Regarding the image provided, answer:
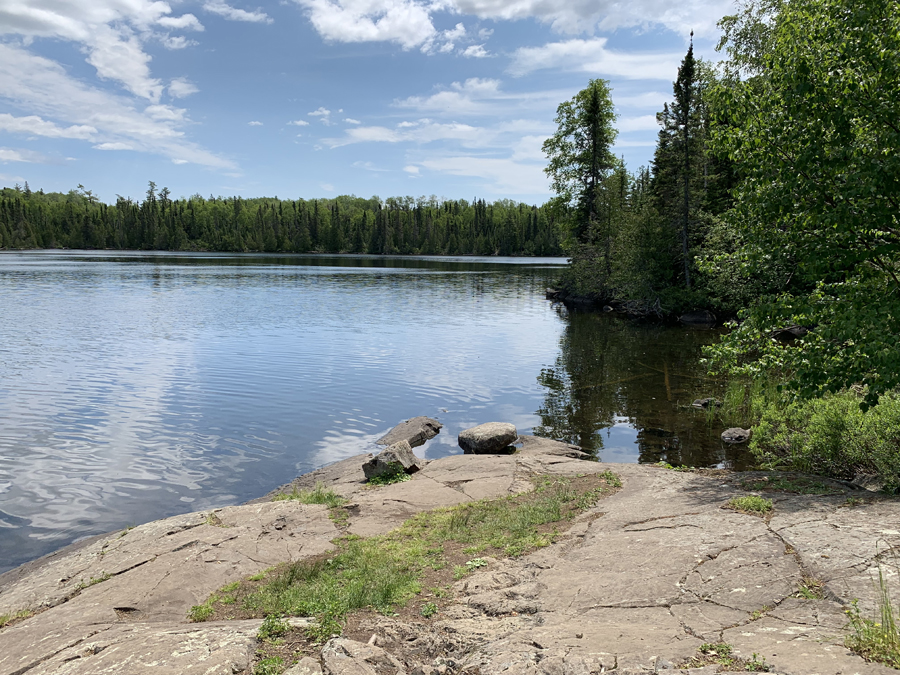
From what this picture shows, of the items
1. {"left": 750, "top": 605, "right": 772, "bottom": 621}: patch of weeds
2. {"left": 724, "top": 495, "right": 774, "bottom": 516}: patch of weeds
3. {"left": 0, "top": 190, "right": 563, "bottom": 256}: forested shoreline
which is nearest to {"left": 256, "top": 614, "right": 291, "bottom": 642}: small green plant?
{"left": 750, "top": 605, "right": 772, "bottom": 621}: patch of weeds

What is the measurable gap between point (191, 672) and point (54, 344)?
1158 inches

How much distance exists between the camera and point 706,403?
778 inches

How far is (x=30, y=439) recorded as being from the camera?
53.7ft

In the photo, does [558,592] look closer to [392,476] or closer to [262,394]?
[392,476]

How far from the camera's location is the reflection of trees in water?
16.7m

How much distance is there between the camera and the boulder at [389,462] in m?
13.6

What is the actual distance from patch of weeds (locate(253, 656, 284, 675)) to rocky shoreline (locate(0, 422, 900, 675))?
105mm

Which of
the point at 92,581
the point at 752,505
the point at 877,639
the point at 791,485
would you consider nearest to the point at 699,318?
the point at 791,485

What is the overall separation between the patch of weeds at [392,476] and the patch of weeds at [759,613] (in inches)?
349

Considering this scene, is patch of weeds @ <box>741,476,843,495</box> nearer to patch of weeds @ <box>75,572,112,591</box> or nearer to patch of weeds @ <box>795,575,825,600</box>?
patch of weeds @ <box>795,575,825,600</box>

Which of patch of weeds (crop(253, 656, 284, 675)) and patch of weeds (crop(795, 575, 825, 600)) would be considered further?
patch of weeds (crop(795, 575, 825, 600))

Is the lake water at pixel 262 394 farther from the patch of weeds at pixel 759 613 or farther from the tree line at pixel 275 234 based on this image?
the tree line at pixel 275 234

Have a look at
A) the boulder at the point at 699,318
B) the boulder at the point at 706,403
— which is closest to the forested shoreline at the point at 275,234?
the boulder at the point at 699,318

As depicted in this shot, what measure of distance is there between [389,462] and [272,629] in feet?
25.2
